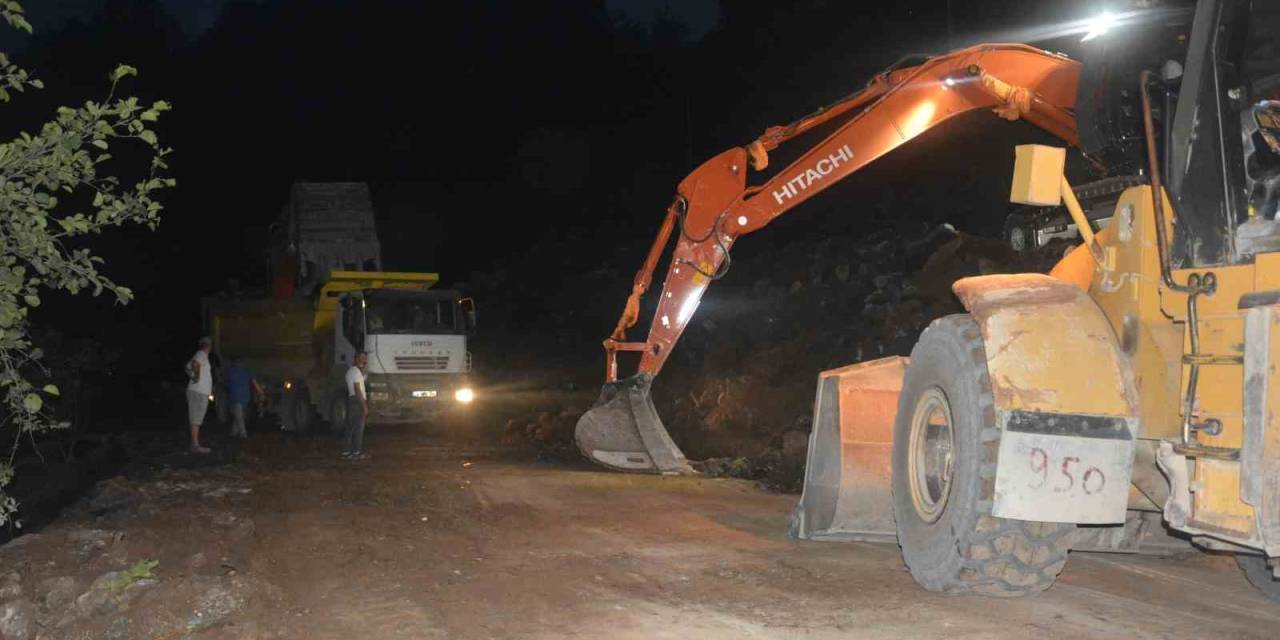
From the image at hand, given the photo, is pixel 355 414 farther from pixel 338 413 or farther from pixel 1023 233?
pixel 1023 233

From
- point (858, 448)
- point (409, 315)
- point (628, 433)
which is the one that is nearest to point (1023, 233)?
point (858, 448)

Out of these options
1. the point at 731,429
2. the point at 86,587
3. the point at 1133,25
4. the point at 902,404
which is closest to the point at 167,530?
the point at 86,587

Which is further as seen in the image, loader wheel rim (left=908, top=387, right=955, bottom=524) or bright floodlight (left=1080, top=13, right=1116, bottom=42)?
loader wheel rim (left=908, top=387, right=955, bottom=524)

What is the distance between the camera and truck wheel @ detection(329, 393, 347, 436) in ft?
75.0

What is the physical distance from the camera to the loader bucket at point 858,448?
8.77 m

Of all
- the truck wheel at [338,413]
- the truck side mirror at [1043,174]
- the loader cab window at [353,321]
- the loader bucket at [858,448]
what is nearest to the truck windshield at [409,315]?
the loader cab window at [353,321]

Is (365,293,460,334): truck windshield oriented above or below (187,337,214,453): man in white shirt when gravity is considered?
above

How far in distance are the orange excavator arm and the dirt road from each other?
96cm

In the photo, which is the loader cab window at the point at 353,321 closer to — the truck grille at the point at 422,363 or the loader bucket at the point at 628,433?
the truck grille at the point at 422,363

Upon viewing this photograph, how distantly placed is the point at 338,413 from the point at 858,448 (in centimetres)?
1621

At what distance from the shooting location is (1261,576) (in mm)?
7020

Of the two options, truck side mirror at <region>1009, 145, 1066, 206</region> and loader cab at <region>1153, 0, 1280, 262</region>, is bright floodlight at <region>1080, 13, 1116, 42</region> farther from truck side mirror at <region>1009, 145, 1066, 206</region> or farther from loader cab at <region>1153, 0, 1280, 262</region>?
truck side mirror at <region>1009, 145, 1066, 206</region>

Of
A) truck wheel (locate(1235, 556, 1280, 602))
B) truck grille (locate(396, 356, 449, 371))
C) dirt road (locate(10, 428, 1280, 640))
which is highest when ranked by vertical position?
truck grille (locate(396, 356, 449, 371))

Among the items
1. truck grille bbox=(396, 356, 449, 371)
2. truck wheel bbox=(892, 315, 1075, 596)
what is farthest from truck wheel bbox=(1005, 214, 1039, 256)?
truck grille bbox=(396, 356, 449, 371)
